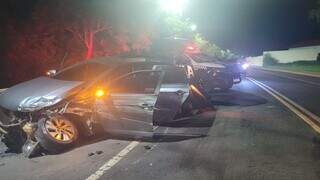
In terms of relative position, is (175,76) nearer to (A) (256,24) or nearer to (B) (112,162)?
(B) (112,162)

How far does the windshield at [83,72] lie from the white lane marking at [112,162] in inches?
59.8

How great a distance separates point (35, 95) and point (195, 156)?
9.75 feet

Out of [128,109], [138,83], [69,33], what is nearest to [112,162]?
[128,109]

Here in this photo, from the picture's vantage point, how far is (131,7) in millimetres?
28812

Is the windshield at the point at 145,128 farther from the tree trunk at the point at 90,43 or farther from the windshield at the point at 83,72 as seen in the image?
the tree trunk at the point at 90,43

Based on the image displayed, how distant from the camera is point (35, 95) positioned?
7875 mm

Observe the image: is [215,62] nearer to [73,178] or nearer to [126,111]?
[126,111]

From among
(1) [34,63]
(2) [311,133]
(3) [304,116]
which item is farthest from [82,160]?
(1) [34,63]

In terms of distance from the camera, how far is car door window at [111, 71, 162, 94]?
8484 millimetres

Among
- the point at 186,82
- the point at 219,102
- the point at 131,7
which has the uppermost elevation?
the point at 131,7

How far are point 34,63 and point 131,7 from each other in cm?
704

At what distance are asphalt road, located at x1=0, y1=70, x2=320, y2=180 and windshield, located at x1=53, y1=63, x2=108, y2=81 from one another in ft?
4.11

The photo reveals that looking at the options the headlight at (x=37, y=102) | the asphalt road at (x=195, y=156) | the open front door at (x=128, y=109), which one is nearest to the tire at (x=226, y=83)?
the asphalt road at (x=195, y=156)

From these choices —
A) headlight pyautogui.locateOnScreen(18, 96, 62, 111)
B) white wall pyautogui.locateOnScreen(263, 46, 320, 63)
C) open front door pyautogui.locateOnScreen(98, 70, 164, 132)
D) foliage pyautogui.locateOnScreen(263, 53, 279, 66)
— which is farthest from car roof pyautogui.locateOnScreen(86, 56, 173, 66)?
foliage pyautogui.locateOnScreen(263, 53, 279, 66)
